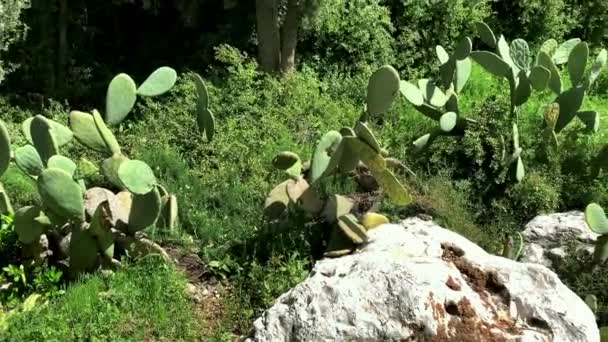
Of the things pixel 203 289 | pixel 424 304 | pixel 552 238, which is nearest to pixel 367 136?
pixel 424 304

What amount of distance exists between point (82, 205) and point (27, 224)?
39 centimetres

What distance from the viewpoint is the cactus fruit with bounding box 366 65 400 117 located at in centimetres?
584

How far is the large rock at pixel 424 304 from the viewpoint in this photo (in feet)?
15.0

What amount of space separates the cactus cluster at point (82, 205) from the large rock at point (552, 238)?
104 inches

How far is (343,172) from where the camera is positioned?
580 centimetres

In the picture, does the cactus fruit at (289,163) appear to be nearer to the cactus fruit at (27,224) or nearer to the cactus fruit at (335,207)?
the cactus fruit at (335,207)

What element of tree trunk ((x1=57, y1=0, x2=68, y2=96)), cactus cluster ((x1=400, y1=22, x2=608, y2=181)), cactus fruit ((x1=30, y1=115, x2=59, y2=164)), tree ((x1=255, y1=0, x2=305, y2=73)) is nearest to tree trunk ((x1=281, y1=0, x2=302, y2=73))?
tree ((x1=255, y1=0, x2=305, y2=73))

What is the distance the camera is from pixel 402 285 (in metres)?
4.64

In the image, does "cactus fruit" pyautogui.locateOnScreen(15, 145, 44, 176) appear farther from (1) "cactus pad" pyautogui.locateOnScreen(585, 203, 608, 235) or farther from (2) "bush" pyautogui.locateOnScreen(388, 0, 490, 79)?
(2) "bush" pyautogui.locateOnScreen(388, 0, 490, 79)

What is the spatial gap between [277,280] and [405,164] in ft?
6.61

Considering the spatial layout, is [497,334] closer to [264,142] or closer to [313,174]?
[313,174]

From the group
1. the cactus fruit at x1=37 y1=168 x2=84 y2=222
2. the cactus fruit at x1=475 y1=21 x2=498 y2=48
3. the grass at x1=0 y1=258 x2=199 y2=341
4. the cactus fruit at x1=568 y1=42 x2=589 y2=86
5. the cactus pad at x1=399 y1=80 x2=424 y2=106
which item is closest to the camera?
the grass at x1=0 y1=258 x2=199 y2=341

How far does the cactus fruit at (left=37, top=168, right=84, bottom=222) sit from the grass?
0.49 m

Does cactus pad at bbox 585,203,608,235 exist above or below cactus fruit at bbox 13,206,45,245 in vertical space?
below
